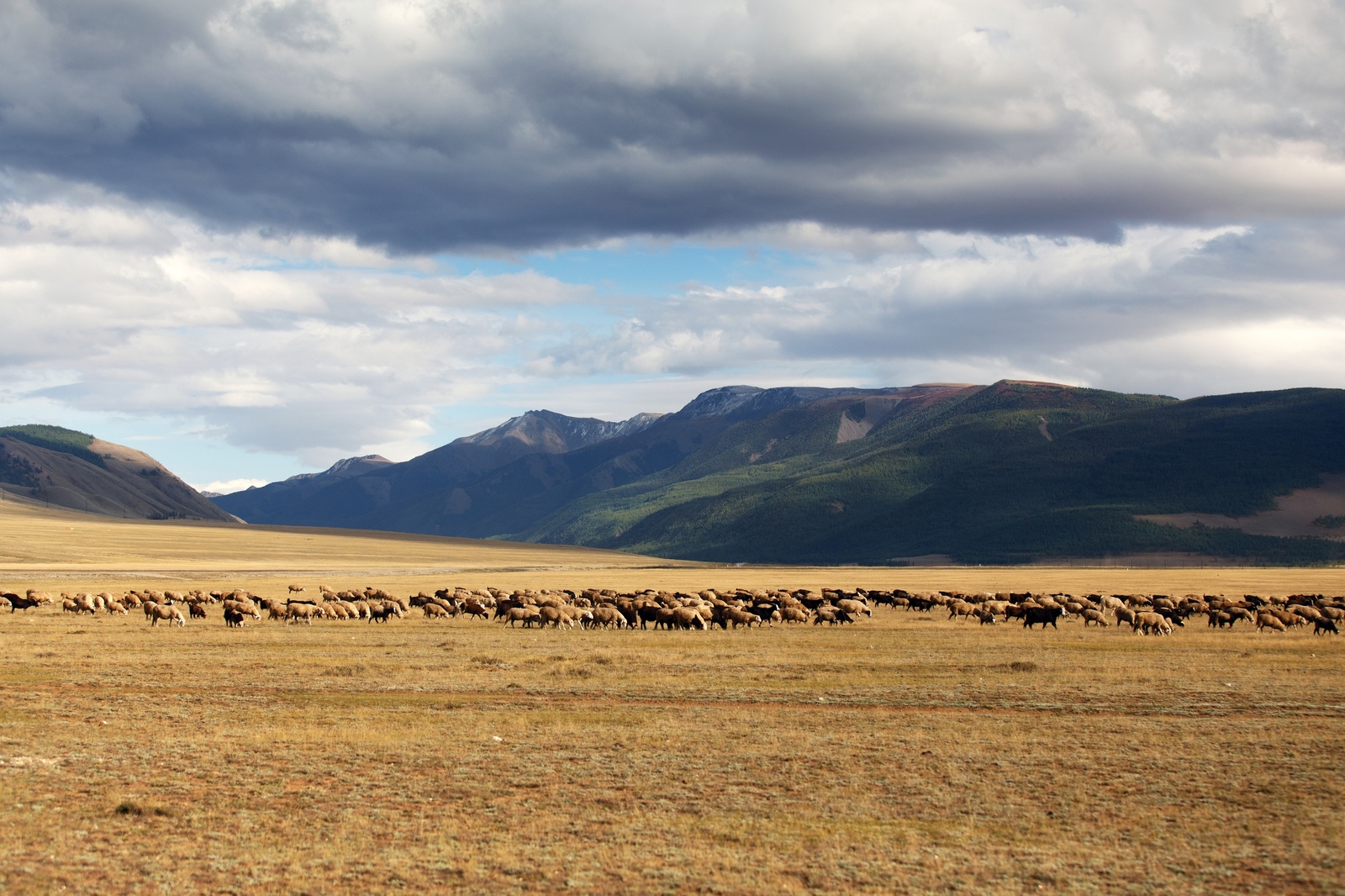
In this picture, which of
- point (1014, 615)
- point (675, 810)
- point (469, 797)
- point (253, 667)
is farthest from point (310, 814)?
point (1014, 615)

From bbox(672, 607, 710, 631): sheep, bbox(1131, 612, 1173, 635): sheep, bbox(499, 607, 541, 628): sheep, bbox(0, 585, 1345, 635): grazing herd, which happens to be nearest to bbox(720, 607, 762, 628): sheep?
bbox(0, 585, 1345, 635): grazing herd

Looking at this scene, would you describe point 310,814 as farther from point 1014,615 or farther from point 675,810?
point 1014,615

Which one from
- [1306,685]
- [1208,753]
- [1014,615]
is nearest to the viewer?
[1208,753]

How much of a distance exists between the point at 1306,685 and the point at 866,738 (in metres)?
13.5

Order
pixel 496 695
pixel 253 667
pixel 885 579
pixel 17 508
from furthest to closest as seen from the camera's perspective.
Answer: pixel 17 508 → pixel 885 579 → pixel 253 667 → pixel 496 695

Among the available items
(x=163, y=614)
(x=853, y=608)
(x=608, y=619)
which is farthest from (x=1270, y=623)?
(x=163, y=614)

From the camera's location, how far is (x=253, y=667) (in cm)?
2923

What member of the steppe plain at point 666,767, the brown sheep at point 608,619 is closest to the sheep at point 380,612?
the brown sheep at point 608,619

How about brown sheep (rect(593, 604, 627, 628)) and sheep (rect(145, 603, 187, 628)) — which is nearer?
sheep (rect(145, 603, 187, 628))

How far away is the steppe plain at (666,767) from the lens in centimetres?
1230

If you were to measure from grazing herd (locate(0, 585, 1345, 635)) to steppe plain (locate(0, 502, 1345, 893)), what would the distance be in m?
8.94

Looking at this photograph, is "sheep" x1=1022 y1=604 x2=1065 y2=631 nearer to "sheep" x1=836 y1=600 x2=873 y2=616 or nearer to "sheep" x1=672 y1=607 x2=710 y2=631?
"sheep" x1=836 y1=600 x2=873 y2=616

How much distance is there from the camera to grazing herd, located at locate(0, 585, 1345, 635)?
44.9m

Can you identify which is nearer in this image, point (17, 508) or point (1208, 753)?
point (1208, 753)
